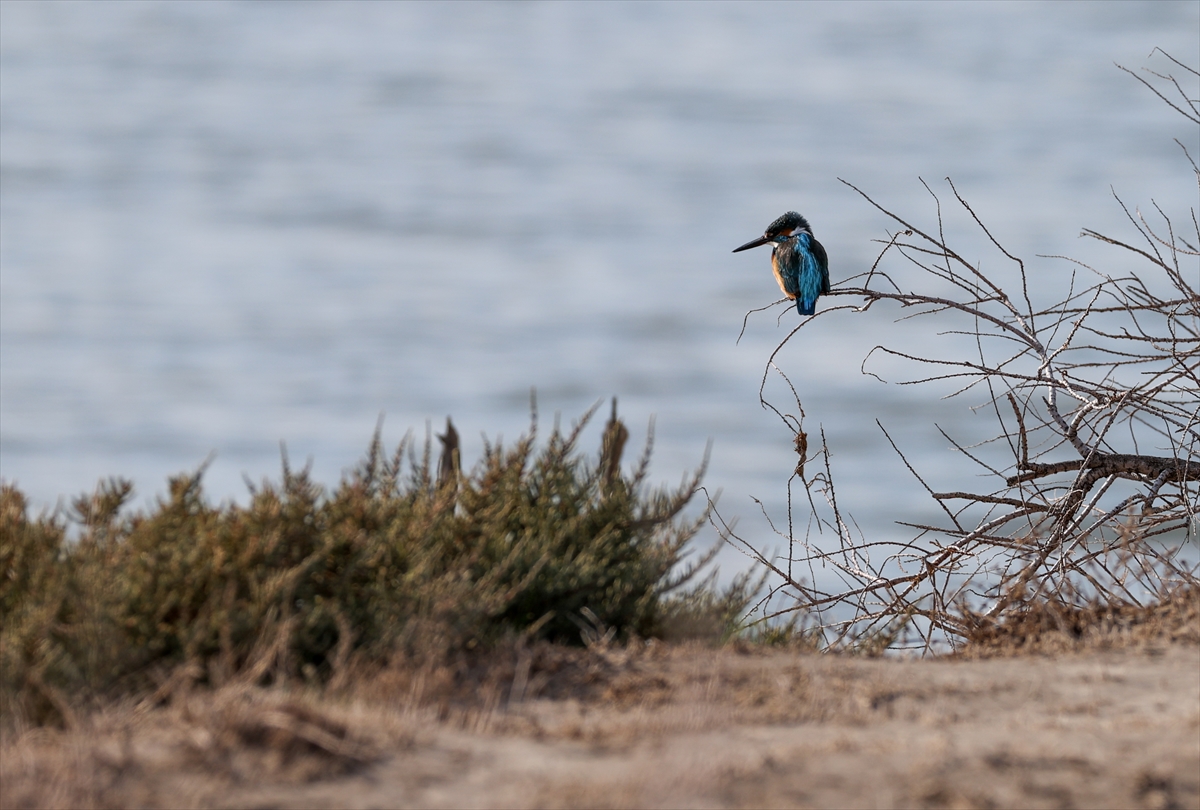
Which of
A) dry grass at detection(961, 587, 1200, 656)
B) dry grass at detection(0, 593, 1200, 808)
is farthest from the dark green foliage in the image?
dry grass at detection(961, 587, 1200, 656)

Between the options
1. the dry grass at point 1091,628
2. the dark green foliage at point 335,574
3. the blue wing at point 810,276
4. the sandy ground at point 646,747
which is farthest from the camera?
the blue wing at point 810,276

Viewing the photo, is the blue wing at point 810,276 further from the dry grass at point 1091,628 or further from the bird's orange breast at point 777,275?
the dry grass at point 1091,628

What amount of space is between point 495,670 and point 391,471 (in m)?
1.67

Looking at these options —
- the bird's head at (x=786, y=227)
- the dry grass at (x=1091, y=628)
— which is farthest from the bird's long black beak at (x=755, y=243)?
the dry grass at (x=1091, y=628)

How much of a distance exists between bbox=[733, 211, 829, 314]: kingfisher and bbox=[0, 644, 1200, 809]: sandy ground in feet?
9.39

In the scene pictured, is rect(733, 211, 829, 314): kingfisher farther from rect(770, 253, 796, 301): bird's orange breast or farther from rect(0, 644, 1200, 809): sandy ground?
rect(0, 644, 1200, 809): sandy ground

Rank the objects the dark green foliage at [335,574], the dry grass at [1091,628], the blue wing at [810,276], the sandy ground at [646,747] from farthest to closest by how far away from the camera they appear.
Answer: the blue wing at [810,276] → the dry grass at [1091,628] → the dark green foliage at [335,574] → the sandy ground at [646,747]

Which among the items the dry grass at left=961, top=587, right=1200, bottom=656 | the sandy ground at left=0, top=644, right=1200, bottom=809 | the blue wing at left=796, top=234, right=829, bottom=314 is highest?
the blue wing at left=796, top=234, right=829, bottom=314

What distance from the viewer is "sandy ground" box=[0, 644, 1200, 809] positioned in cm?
342

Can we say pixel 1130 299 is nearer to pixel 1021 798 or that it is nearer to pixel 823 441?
pixel 823 441

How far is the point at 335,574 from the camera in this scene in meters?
5.06

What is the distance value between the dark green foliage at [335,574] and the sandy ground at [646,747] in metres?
0.36

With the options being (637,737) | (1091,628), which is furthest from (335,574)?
(1091,628)

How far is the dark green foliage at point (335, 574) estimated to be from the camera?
442 cm
